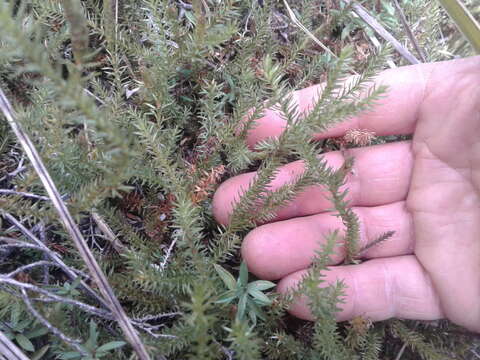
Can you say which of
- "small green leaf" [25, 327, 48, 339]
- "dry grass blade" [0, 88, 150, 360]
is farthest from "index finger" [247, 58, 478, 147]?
"small green leaf" [25, 327, 48, 339]

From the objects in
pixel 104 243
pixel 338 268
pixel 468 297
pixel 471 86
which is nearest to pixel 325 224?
pixel 338 268

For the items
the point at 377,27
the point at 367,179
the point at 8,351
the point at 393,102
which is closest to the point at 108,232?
the point at 8,351

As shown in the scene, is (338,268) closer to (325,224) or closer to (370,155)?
(325,224)

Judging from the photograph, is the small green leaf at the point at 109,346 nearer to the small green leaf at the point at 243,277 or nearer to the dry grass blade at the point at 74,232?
the dry grass blade at the point at 74,232

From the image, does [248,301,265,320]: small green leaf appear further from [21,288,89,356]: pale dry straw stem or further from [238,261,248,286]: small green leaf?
[21,288,89,356]: pale dry straw stem

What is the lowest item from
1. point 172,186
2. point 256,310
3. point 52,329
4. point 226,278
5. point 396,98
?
point 256,310

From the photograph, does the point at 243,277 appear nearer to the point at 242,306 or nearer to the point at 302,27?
the point at 242,306

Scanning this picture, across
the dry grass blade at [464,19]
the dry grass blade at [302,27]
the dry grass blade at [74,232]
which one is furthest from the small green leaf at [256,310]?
the dry grass blade at [464,19]
